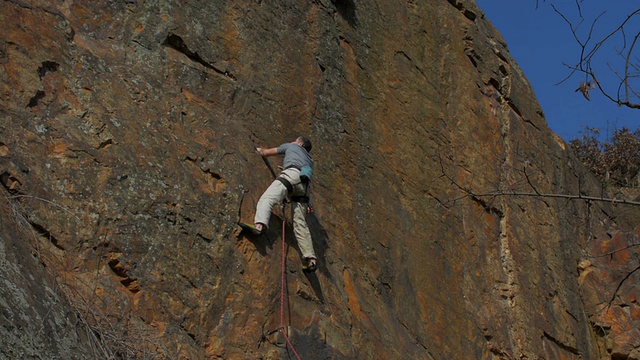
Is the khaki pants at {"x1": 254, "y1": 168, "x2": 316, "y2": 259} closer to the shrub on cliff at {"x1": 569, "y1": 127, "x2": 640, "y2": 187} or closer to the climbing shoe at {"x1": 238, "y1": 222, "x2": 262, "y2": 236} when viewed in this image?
the climbing shoe at {"x1": 238, "y1": 222, "x2": 262, "y2": 236}

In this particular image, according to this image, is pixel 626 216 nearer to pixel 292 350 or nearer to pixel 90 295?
pixel 292 350

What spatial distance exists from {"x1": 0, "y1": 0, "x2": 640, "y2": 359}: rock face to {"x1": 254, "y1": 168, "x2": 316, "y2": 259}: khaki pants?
7.6 inches

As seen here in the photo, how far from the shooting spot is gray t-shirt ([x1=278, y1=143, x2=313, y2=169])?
35.8 ft

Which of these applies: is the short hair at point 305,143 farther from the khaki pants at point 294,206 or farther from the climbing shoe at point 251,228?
the climbing shoe at point 251,228

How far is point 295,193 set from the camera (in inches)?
431

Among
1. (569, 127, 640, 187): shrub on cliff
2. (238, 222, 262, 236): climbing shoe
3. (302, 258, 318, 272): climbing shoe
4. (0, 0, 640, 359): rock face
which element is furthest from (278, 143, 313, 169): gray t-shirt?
(569, 127, 640, 187): shrub on cliff

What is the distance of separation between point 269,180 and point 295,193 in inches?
15.8

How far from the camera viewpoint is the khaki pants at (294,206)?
1038 centimetres

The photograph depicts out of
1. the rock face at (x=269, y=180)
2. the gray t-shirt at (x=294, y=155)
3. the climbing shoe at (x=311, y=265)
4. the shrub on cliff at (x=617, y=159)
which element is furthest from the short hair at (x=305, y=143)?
the shrub on cliff at (x=617, y=159)

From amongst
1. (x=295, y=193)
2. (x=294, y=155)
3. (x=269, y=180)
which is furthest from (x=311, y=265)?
(x=294, y=155)

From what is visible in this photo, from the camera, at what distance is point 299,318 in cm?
A: 1030

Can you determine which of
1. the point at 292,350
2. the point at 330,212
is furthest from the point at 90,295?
the point at 330,212

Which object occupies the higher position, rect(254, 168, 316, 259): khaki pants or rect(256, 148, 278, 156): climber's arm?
rect(256, 148, 278, 156): climber's arm

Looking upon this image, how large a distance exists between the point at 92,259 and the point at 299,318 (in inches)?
101
